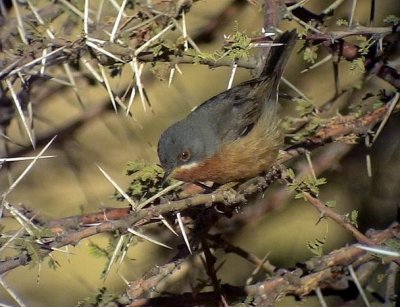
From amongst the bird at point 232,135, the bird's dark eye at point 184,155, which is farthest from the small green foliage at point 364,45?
the bird's dark eye at point 184,155

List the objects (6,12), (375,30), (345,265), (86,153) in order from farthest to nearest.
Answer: (86,153) < (6,12) < (345,265) < (375,30)

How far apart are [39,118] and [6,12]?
21.6 inches

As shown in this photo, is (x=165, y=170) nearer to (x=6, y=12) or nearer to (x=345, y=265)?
(x=345, y=265)

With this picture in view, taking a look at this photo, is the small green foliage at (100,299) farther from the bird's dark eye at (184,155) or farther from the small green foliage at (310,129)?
the small green foliage at (310,129)

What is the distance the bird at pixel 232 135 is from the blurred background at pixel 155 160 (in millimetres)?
562

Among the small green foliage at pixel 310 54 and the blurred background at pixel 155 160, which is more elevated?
the small green foliage at pixel 310 54

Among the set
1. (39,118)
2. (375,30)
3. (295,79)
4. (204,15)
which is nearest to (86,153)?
(39,118)

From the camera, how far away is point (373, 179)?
3.27 m

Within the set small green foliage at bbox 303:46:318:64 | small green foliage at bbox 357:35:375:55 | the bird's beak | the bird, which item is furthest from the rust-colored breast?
small green foliage at bbox 357:35:375:55

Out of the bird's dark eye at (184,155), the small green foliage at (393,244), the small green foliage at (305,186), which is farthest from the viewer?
the bird's dark eye at (184,155)

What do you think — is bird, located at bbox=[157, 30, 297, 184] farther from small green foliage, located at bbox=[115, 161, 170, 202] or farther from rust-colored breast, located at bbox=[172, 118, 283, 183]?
small green foliage, located at bbox=[115, 161, 170, 202]

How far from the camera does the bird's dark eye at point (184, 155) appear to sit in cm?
259

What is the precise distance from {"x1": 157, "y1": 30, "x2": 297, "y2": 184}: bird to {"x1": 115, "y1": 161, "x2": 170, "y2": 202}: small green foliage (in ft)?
0.35

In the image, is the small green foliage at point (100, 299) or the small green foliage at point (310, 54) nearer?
the small green foliage at point (100, 299)
